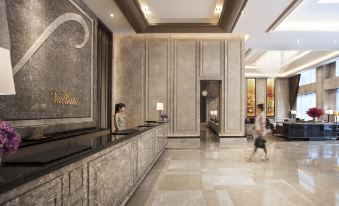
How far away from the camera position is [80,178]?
2.19 m

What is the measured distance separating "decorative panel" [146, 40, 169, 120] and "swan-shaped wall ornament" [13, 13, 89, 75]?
3.53 m

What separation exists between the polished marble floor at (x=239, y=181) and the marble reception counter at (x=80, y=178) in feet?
2.31

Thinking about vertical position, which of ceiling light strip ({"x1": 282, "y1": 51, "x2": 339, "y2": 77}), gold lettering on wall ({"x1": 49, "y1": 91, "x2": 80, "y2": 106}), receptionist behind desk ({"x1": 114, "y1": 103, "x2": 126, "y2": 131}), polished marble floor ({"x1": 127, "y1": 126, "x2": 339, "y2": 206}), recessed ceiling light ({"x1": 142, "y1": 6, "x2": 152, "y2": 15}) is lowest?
polished marble floor ({"x1": 127, "y1": 126, "x2": 339, "y2": 206})

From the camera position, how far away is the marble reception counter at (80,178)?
4.84 feet

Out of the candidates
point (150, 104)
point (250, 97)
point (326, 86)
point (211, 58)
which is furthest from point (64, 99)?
point (250, 97)

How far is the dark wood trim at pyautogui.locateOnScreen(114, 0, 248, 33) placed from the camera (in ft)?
25.6

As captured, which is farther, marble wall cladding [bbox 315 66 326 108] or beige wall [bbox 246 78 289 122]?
beige wall [bbox 246 78 289 122]

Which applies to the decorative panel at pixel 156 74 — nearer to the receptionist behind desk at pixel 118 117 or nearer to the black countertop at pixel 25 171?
the receptionist behind desk at pixel 118 117

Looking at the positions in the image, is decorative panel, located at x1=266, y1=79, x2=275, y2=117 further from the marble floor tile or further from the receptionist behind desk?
the receptionist behind desk

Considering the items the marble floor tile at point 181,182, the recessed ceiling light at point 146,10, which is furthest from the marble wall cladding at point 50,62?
the marble floor tile at point 181,182

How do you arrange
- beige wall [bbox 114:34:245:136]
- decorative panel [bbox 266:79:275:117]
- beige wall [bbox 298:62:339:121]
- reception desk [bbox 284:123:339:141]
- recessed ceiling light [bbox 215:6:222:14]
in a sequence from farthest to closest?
decorative panel [bbox 266:79:275:117] < beige wall [bbox 298:62:339:121] < reception desk [bbox 284:123:339:141] < beige wall [bbox 114:34:245:136] < recessed ceiling light [bbox 215:6:222:14]

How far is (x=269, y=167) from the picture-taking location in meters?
6.16

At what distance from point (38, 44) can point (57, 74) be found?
93cm

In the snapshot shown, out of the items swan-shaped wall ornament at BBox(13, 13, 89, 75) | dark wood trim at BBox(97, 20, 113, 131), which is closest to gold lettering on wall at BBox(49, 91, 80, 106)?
swan-shaped wall ornament at BBox(13, 13, 89, 75)
